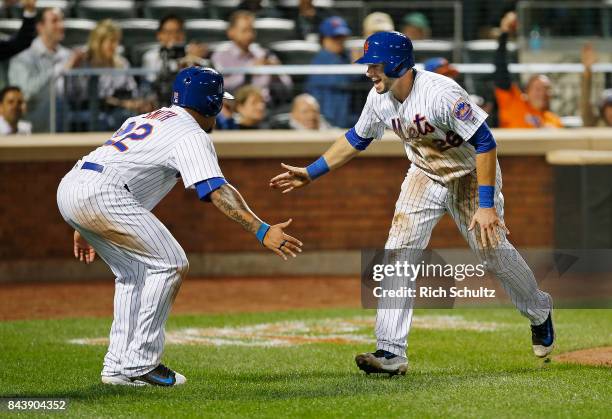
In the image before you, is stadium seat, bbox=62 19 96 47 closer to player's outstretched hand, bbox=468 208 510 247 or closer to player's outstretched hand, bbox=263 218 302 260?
player's outstretched hand, bbox=468 208 510 247

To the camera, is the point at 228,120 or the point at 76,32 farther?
the point at 76,32

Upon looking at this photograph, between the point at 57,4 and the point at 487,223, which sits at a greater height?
the point at 57,4

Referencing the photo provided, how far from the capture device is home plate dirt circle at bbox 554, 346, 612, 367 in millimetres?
7527

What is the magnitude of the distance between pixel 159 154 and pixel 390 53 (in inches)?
55.5

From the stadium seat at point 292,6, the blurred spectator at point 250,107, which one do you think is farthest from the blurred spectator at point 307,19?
the blurred spectator at point 250,107

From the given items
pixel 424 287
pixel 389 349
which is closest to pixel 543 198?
pixel 424 287

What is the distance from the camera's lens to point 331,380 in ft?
22.5

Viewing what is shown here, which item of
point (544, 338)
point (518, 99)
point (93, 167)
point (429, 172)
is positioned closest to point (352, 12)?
point (518, 99)

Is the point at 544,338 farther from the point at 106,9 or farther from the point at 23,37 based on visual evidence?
the point at 106,9

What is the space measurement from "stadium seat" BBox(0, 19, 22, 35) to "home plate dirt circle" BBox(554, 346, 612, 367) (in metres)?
8.22

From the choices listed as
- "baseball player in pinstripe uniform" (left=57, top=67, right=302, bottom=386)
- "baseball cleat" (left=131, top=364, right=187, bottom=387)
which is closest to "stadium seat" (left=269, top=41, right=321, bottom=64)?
"baseball player in pinstripe uniform" (left=57, top=67, right=302, bottom=386)

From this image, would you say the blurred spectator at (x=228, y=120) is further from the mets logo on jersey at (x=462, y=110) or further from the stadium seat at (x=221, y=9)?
the mets logo on jersey at (x=462, y=110)

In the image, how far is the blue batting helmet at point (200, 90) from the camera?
6.51 metres

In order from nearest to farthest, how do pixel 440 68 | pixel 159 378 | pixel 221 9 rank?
pixel 159 378
pixel 440 68
pixel 221 9
